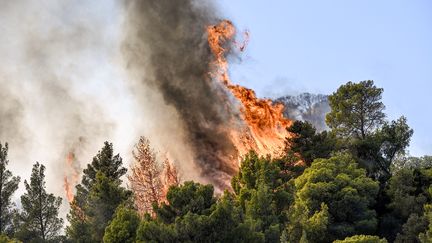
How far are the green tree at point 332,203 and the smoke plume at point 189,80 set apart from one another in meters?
27.1

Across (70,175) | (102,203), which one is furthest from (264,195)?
(70,175)

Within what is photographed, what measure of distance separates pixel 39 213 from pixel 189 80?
31733 mm

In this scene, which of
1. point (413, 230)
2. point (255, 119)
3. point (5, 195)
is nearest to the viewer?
point (413, 230)

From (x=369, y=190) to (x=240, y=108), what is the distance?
28.3 m

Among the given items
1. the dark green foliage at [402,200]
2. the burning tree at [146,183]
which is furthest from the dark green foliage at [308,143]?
the burning tree at [146,183]

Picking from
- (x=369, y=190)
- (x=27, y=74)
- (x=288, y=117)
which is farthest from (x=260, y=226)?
(x=27, y=74)

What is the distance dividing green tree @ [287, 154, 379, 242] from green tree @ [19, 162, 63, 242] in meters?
19.0

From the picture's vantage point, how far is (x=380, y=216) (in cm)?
4588

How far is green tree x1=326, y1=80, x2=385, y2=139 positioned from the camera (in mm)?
54531

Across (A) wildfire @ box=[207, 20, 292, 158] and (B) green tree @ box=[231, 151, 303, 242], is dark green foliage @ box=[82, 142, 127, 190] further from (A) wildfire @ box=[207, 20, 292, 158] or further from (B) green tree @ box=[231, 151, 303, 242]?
(A) wildfire @ box=[207, 20, 292, 158]

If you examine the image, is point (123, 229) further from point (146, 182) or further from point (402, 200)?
point (146, 182)

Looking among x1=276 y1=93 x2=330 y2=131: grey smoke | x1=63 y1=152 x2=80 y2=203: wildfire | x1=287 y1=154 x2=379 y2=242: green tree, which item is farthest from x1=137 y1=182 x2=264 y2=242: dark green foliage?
x1=63 y1=152 x2=80 y2=203: wildfire

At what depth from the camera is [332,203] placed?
41625 mm

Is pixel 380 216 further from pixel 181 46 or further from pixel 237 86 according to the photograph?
pixel 181 46
